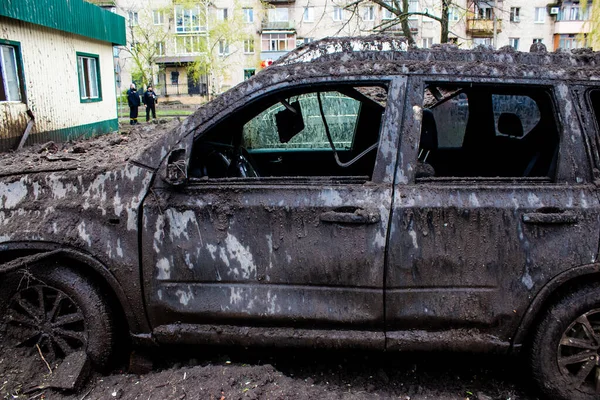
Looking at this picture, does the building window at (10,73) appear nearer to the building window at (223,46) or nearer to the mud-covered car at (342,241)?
the mud-covered car at (342,241)

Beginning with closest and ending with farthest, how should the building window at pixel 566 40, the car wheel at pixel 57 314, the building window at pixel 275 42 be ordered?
the car wheel at pixel 57 314, the building window at pixel 566 40, the building window at pixel 275 42

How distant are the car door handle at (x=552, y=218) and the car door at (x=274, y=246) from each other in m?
0.75

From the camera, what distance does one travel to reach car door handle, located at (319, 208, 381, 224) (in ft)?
8.33

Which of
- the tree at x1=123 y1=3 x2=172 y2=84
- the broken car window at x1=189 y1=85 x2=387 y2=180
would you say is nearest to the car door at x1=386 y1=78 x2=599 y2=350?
the broken car window at x1=189 y1=85 x2=387 y2=180

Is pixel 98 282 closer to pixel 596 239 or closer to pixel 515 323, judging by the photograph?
pixel 515 323

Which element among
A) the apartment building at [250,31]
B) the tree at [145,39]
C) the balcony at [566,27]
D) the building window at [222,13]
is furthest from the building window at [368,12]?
the balcony at [566,27]

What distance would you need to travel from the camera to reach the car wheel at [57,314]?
2765 millimetres

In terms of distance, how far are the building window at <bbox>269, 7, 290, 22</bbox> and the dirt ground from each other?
55.7 m

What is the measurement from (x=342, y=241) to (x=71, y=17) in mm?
15161

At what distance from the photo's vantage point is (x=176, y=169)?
2596mm

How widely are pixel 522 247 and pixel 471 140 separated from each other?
1406 mm

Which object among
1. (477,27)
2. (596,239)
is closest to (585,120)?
(596,239)

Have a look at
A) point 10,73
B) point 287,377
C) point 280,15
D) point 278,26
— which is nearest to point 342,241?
point 287,377

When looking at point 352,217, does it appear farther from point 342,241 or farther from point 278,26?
point 278,26
